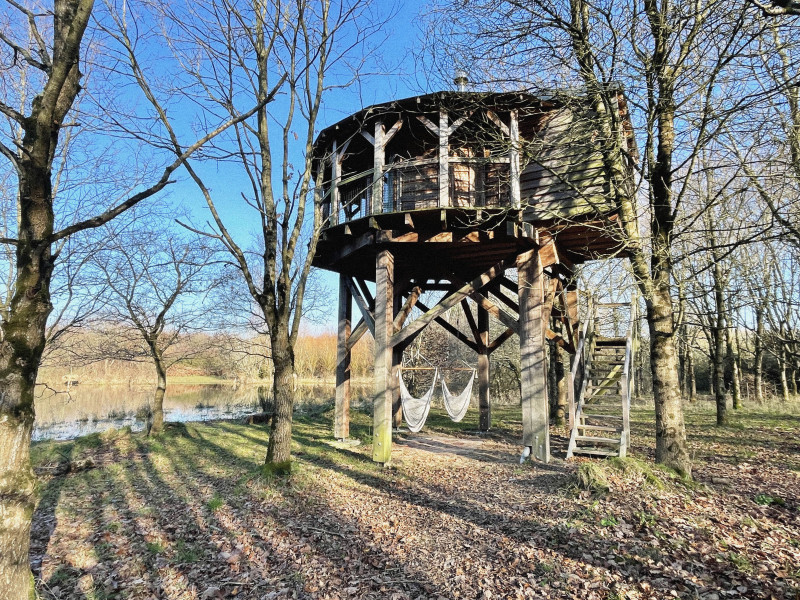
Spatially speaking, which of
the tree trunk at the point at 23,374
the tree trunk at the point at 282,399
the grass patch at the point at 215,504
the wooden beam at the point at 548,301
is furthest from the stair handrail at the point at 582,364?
the tree trunk at the point at 23,374

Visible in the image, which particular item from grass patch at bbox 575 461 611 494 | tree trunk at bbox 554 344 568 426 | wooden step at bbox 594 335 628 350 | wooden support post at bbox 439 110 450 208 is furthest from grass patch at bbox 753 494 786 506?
tree trunk at bbox 554 344 568 426

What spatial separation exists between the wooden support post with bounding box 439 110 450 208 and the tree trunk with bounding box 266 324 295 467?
3361 mm

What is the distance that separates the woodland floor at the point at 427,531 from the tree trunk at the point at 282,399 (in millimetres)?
413

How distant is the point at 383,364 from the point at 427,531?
3733mm

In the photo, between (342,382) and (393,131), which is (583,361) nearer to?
(342,382)

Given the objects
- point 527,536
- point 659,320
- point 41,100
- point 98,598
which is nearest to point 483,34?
point 659,320

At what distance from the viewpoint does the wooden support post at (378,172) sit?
7816mm

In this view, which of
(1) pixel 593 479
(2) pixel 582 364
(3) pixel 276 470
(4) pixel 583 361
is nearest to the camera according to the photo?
(1) pixel 593 479

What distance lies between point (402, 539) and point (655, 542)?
227 cm

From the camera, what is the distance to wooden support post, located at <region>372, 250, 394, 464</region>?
7.81 m

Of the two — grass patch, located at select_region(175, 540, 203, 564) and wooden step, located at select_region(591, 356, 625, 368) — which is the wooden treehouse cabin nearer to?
wooden step, located at select_region(591, 356, 625, 368)

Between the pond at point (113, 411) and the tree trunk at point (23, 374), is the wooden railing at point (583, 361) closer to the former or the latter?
the tree trunk at point (23, 374)

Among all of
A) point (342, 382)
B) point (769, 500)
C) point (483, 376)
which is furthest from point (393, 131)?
point (769, 500)

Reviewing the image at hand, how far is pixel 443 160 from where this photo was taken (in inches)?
290
